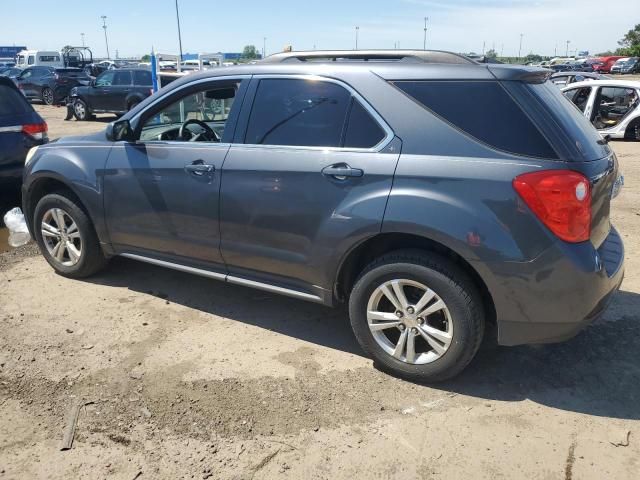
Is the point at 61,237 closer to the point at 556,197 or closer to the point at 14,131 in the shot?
the point at 14,131

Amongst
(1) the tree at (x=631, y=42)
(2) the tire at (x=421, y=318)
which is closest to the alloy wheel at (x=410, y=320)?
(2) the tire at (x=421, y=318)

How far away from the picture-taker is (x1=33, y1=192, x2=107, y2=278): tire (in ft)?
15.0

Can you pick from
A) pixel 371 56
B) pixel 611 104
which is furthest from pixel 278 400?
pixel 611 104

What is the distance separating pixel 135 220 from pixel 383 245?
198 centimetres

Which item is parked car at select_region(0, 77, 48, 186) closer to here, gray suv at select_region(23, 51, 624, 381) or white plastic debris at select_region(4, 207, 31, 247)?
white plastic debris at select_region(4, 207, 31, 247)

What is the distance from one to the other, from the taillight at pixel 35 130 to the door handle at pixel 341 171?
4.98m

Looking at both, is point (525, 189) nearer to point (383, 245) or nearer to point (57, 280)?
point (383, 245)

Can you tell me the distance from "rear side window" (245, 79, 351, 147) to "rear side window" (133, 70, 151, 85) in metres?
15.9

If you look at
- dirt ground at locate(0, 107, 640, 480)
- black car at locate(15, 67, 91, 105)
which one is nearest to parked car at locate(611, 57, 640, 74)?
black car at locate(15, 67, 91, 105)

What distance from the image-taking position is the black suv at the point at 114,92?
18.1m

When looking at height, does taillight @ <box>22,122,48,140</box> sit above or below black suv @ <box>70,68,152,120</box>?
above

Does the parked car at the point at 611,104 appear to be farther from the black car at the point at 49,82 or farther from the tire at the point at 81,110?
the black car at the point at 49,82

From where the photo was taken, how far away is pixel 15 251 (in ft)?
18.7

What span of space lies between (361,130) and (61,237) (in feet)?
9.68
